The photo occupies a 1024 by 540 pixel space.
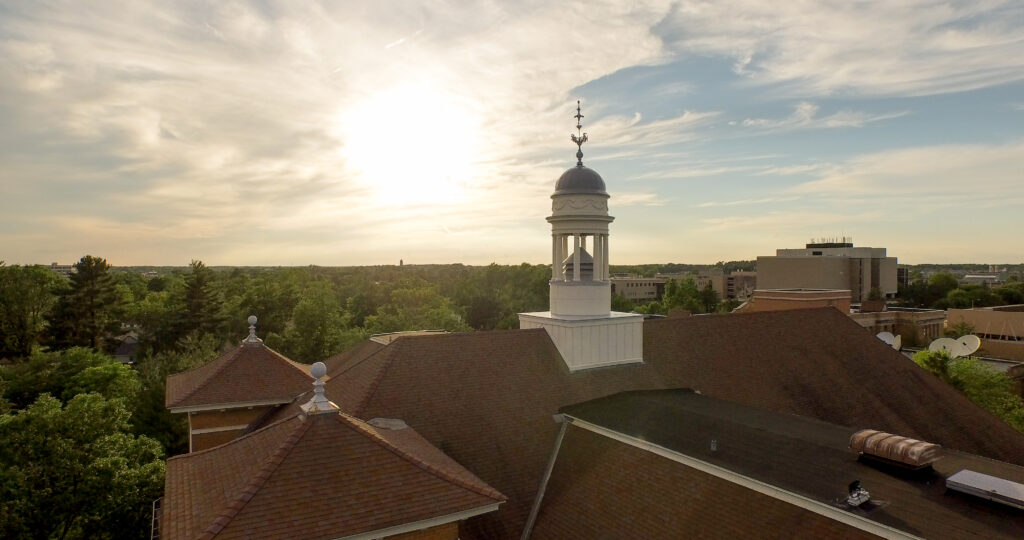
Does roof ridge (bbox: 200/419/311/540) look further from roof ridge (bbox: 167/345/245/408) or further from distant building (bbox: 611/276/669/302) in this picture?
distant building (bbox: 611/276/669/302)

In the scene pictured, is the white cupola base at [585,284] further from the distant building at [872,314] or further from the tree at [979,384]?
the tree at [979,384]

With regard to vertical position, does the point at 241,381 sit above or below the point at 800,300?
below

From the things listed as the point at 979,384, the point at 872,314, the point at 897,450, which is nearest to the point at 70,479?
the point at 897,450

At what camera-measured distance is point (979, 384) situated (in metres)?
29.4

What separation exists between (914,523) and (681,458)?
4008 mm

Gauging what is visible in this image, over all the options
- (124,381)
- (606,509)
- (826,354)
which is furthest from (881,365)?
(124,381)

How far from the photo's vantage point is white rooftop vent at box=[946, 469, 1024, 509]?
8.82m

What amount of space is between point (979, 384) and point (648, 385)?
78.7ft

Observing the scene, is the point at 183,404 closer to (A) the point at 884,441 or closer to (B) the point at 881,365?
(A) the point at 884,441

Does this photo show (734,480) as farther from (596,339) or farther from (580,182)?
(580,182)

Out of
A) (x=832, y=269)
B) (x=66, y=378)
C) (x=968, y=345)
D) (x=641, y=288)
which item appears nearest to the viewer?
(x=66, y=378)

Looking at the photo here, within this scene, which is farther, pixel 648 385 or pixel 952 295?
pixel 952 295

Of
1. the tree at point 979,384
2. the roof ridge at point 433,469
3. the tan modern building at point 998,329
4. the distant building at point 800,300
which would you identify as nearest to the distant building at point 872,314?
the distant building at point 800,300

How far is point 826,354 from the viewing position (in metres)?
20.7
